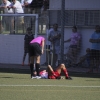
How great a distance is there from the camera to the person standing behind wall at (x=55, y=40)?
67.5ft

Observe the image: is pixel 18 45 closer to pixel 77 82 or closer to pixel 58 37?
pixel 58 37

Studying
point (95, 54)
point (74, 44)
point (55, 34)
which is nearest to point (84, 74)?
point (95, 54)

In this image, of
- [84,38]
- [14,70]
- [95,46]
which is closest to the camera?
[95,46]

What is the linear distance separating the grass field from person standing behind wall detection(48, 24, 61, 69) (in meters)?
3.82

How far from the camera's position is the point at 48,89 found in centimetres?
1334

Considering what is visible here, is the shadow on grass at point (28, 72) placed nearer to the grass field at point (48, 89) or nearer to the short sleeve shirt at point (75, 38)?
the grass field at point (48, 89)

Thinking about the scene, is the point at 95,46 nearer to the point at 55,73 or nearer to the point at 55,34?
the point at 55,34

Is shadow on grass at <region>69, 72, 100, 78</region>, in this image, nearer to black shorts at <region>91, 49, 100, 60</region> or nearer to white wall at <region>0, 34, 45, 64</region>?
black shorts at <region>91, 49, 100, 60</region>

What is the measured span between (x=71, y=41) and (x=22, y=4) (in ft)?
12.5

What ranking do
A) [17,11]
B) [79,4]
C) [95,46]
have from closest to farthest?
1. [95,46]
2. [79,4]
3. [17,11]

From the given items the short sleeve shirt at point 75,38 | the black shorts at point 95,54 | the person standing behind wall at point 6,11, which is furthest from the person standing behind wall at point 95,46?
the person standing behind wall at point 6,11

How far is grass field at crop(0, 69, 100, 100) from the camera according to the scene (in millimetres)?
11788

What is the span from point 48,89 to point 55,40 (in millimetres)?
7540

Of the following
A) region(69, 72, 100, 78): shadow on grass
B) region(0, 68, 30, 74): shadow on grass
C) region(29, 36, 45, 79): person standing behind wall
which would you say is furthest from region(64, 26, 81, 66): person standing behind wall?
region(29, 36, 45, 79): person standing behind wall
